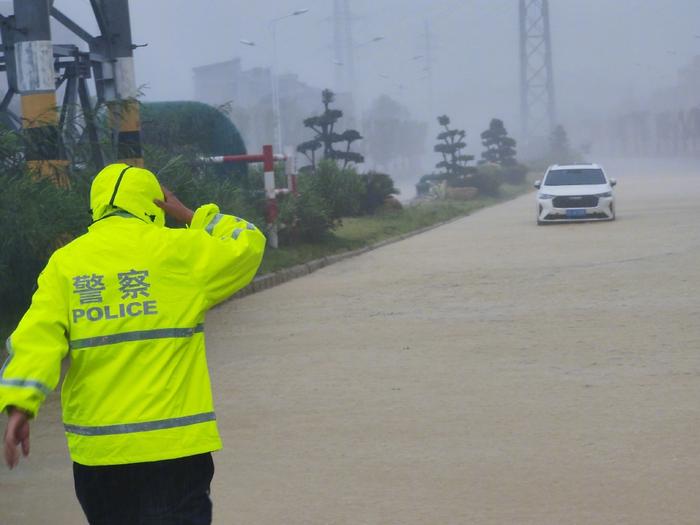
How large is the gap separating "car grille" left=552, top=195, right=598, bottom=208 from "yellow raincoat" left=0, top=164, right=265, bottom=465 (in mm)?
25608

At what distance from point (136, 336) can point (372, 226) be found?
24567 millimetres

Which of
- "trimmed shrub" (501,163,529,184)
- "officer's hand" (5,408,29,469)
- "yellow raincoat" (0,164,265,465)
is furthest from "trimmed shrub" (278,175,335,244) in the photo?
"trimmed shrub" (501,163,529,184)

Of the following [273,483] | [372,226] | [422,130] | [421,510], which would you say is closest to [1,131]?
[273,483]

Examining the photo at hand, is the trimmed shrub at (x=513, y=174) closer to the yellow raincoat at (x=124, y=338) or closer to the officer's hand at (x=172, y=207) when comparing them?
the officer's hand at (x=172, y=207)

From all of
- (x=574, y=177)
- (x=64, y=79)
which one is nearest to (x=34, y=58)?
(x=64, y=79)

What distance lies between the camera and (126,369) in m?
3.99

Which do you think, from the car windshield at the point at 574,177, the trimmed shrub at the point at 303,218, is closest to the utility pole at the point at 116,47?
the trimmed shrub at the point at 303,218

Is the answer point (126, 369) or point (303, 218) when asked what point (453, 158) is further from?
point (126, 369)

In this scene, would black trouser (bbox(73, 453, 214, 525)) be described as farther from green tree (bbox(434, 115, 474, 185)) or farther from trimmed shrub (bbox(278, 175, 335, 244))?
green tree (bbox(434, 115, 474, 185))

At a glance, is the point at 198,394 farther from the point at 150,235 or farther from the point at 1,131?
the point at 1,131

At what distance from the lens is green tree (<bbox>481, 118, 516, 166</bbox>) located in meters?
80.2

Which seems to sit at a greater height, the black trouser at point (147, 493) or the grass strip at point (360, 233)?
the black trouser at point (147, 493)

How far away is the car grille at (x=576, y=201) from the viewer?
29.2 m

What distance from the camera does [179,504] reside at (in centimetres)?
399
